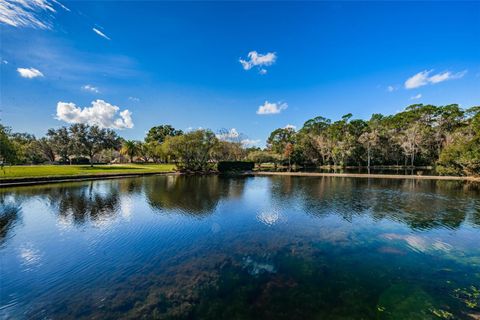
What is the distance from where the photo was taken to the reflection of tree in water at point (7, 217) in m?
Result: 12.3

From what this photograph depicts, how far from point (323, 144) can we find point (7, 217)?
6941 cm

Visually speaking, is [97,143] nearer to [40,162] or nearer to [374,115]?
[40,162]

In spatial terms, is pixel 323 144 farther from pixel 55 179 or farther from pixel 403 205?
pixel 55 179

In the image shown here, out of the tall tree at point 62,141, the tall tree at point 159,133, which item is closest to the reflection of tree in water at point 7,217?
the tall tree at point 62,141

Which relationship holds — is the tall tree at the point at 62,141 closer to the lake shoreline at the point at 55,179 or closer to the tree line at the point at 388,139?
the lake shoreline at the point at 55,179

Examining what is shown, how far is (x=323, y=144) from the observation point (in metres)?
69.6

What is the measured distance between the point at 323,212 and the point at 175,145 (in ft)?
119

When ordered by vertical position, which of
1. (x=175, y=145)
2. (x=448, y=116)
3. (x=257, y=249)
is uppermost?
(x=448, y=116)

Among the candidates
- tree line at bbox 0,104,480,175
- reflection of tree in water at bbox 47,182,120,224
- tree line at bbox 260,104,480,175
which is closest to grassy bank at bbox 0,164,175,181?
tree line at bbox 0,104,480,175

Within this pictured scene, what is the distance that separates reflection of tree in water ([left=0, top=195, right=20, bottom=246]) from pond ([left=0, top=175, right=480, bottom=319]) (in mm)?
95

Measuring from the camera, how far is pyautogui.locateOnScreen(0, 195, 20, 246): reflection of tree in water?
12318 millimetres

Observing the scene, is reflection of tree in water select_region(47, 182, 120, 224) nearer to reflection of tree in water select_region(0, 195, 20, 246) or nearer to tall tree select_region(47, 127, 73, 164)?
reflection of tree in water select_region(0, 195, 20, 246)

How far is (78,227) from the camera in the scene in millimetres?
13391

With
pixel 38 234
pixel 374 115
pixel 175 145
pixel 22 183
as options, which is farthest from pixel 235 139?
pixel 38 234
